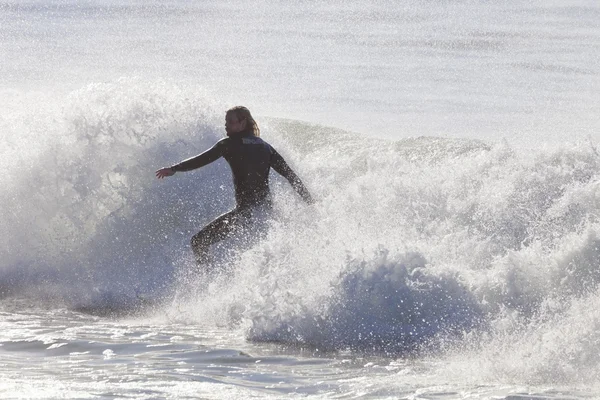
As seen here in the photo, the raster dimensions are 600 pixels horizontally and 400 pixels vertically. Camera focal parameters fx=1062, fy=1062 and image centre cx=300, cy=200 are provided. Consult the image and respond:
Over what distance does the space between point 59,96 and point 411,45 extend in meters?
32.0

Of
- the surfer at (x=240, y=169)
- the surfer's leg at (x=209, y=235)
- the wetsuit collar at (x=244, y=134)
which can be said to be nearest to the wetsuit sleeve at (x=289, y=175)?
the surfer at (x=240, y=169)

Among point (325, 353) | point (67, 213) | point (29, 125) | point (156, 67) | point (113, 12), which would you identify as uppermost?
point (113, 12)

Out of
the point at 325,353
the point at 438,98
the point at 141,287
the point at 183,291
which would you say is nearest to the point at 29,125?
the point at 141,287

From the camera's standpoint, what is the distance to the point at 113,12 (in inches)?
2087

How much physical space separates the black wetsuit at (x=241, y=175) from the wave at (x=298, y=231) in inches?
12.2

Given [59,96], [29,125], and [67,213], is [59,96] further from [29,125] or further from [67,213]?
[67,213]

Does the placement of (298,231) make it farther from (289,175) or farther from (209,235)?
(209,235)

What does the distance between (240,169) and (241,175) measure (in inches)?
2.4

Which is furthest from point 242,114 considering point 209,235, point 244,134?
point 209,235

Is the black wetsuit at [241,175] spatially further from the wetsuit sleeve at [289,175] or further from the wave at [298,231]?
the wave at [298,231]

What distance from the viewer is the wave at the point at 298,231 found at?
8742 mm

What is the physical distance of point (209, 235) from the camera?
34.1 feet

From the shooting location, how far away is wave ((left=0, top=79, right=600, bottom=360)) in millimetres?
8742

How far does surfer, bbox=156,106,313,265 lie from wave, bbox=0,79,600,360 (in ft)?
1.03
